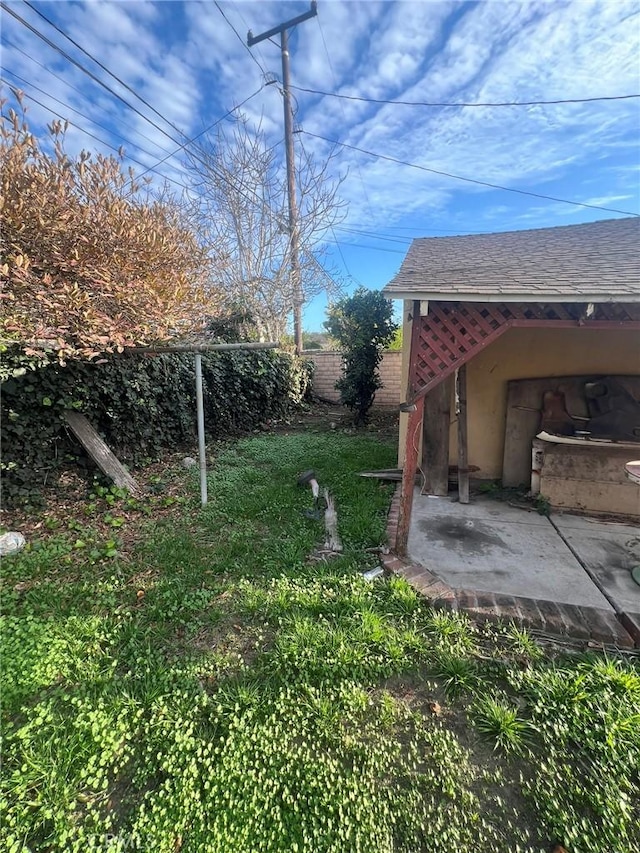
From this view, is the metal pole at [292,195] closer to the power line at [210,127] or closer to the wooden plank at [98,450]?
the power line at [210,127]

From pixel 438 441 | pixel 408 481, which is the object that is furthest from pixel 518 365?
pixel 408 481

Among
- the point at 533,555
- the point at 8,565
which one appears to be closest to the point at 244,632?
the point at 8,565

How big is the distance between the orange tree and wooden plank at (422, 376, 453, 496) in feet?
10.7

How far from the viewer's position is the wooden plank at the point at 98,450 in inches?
167

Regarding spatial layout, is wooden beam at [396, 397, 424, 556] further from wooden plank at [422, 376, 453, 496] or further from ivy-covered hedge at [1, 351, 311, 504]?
ivy-covered hedge at [1, 351, 311, 504]

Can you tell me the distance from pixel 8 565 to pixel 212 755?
2.51 metres

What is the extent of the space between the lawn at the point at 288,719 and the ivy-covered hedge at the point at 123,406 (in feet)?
4.33

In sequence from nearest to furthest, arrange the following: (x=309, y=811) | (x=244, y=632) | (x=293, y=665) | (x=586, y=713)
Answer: (x=309, y=811) → (x=586, y=713) → (x=293, y=665) → (x=244, y=632)

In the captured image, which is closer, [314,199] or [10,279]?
[10,279]

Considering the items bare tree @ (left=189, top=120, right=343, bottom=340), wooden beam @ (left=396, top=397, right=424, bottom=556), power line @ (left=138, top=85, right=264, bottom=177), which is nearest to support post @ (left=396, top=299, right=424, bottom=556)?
wooden beam @ (left=396, top=397, right=424, bottom=556)

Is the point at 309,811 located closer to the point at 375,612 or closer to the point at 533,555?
the point at 375,612

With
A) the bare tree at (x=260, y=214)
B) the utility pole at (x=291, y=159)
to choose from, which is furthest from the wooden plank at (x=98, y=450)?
the utility pole at (x=291, y=159)

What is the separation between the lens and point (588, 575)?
292 centimetres

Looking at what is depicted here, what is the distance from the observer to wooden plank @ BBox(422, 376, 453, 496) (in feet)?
15.1
